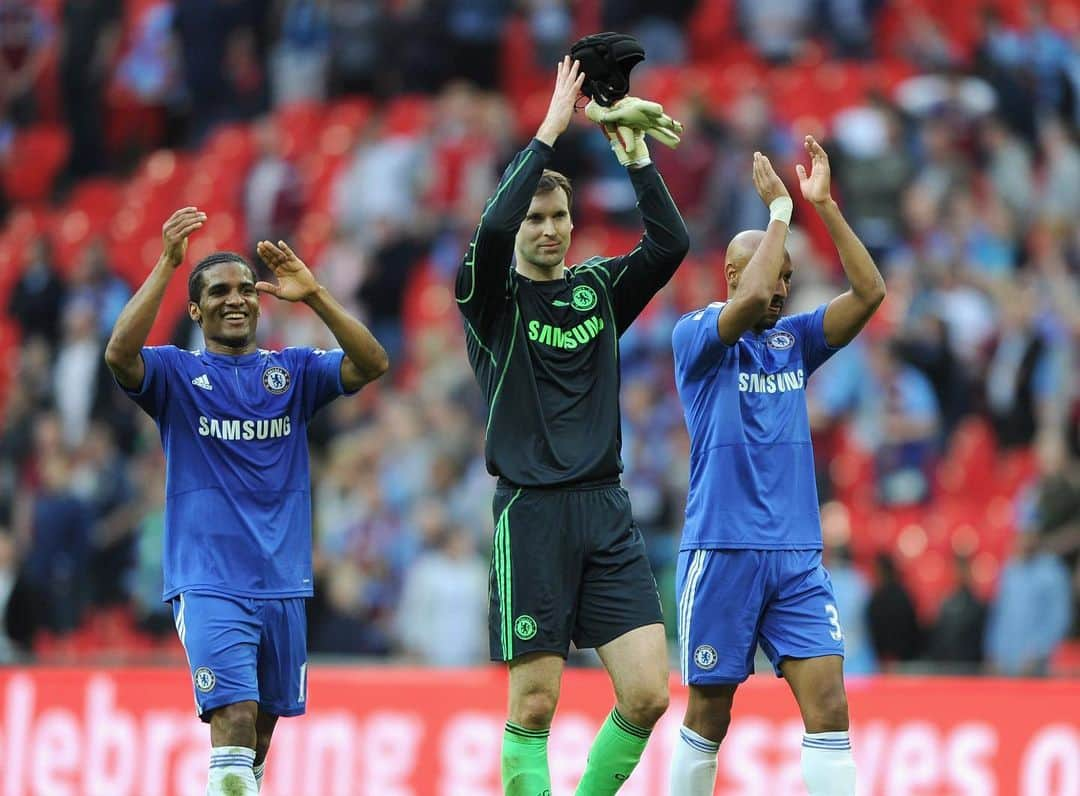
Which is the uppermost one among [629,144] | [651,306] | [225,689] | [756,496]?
[651,306]

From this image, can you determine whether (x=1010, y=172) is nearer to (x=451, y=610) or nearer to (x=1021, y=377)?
(x=1021, y=377)

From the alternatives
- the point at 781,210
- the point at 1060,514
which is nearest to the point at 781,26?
the point at 1060,514

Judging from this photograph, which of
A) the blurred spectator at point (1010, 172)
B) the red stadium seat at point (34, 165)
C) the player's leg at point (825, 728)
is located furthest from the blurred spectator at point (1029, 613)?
the red stadium seat at point (34, 165)

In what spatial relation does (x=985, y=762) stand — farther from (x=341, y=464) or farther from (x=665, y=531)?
(x=341, y=464)

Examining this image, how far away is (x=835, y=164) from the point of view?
17203mm

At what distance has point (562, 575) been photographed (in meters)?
8.40

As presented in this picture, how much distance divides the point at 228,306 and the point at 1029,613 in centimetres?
706

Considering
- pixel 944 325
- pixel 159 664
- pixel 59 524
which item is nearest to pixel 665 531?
pixel 944 325

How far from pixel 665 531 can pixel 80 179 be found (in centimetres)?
1022

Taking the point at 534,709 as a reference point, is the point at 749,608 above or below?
above

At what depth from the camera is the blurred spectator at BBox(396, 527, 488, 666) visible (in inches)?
591

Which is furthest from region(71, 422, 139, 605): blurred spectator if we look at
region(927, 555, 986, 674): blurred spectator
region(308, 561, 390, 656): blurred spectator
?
region(927, 555, 986, 674): blurred spectator

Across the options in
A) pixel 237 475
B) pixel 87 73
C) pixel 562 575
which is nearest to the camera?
pixel 562 575

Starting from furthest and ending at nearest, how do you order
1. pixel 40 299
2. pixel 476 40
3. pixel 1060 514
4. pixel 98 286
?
pixel 476 40, pixel 40 299, pixel 98 286, pixel 1060 514
